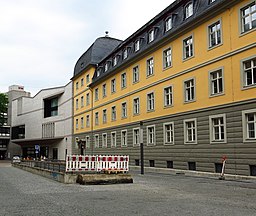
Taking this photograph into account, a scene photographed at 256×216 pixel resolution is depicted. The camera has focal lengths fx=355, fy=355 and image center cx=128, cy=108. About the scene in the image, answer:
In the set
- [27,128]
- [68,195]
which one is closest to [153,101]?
[68,195]

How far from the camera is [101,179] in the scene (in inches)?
645

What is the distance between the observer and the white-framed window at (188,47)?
2542 centimetres

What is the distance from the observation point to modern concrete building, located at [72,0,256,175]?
20.0 metres

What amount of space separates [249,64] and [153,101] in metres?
12.0

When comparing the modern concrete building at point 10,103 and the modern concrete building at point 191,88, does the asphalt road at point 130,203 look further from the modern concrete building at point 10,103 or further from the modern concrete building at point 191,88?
the modern concrete building at point 10,103

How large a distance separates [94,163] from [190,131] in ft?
31.5

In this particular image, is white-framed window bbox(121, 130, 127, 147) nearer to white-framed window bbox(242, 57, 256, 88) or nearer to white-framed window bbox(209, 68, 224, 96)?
white-framed window bbox(209, 68, 224, 96)

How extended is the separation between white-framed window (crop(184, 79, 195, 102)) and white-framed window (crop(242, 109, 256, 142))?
5480mm

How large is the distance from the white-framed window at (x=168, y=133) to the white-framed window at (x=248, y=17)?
9.41m

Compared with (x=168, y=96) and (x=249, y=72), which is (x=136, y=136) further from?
(x=249, y=72)

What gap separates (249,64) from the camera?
784 inches

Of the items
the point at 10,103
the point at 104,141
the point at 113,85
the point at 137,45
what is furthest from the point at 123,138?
the point at 10,103

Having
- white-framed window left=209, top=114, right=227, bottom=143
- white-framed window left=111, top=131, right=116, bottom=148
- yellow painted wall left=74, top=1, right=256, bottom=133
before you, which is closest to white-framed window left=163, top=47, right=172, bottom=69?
yellow painted wall left=74, top=1, right=256, bottom=133

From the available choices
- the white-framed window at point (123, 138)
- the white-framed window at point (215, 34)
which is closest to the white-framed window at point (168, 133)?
the white-framed window at point (215, 34)
